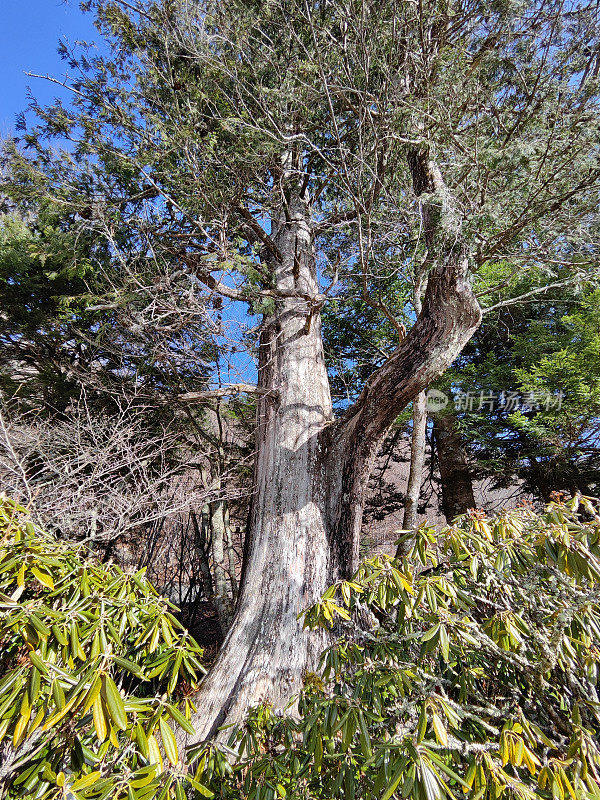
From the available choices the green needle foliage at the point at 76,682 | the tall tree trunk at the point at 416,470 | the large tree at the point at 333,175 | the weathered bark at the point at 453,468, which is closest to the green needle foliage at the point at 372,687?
the green needle foliage at the point at 76,682

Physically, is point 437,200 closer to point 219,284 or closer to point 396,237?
point 396,237

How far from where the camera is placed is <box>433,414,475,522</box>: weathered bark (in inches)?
202

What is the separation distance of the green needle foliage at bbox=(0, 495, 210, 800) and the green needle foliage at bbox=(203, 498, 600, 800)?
0.40 m

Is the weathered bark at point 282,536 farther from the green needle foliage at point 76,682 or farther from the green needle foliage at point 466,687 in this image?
the green needle foliage at point 76,682

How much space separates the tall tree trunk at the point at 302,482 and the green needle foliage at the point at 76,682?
3.74ft

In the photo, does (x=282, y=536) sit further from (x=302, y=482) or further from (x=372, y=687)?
(x=372, y=687)

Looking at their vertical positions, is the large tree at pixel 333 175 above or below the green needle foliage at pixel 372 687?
above

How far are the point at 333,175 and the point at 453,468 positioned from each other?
4.02 metres

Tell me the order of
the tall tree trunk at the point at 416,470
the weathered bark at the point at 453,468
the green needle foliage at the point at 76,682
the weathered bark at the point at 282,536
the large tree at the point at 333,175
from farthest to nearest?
1. the weathered bark at the point at 453,468
2. the tall tree trunk at the point at 416,470
3. the large tree at the point at 333,175
4. the weathered bark at the point at 282,536
5. the green needle foliage at the point at 76,682

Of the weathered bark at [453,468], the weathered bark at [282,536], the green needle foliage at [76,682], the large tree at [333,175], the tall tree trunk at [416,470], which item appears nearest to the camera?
the green needle foliage at [76,682]

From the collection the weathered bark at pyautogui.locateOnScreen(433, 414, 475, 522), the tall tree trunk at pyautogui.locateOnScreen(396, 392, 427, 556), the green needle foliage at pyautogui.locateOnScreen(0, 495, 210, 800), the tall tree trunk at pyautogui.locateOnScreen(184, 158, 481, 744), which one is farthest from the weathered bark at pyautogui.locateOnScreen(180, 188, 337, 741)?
the weathered bark at pyautogui.locateOnScreen(433, 414, 475, 522)

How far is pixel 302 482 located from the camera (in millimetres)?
2943

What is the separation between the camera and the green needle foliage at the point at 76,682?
2.85 feet

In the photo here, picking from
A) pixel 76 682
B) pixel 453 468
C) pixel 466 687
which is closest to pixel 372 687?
pixel 466 687
